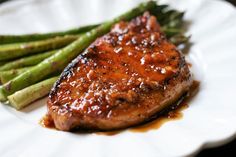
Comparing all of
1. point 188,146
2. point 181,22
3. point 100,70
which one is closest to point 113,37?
point 100,70

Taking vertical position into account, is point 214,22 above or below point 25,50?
above

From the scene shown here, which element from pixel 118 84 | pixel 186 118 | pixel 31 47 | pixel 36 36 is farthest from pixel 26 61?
pixel 186 118

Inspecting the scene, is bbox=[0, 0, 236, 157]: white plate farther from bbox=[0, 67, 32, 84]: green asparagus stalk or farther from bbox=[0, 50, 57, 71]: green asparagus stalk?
bbox=[0, 50, 57, 71]: green asparagus stalk

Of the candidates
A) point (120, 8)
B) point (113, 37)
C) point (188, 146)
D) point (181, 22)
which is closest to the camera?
point (188, 146)

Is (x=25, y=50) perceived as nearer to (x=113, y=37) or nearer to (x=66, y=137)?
(x=113, y=37)

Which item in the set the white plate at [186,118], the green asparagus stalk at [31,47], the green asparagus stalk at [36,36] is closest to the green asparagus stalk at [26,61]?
the green asparagus stalk at [31,47]

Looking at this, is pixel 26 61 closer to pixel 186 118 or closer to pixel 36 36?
pixel 36 36

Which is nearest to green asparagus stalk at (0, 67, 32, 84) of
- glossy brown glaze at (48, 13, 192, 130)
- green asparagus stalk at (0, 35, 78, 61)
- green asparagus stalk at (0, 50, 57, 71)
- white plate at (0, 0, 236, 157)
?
green asparagus stalk at (0, 50, 57, 71)
